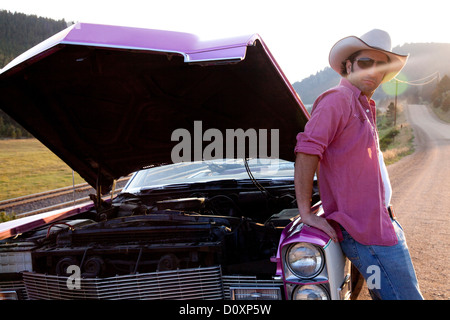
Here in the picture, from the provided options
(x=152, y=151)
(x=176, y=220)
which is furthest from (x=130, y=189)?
(x=176, y=220)

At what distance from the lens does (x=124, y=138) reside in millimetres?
3561

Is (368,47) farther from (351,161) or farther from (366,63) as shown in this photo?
(351,161)

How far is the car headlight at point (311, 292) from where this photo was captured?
2057mm

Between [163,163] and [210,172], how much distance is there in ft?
1.96

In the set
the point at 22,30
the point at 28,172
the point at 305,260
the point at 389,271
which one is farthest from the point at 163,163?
the point at 22,30

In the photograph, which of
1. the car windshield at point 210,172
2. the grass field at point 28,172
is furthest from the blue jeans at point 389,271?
the grass field at point 28,172

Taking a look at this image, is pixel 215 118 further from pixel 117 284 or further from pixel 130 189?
pixel 117 284

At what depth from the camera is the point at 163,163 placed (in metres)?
4.08

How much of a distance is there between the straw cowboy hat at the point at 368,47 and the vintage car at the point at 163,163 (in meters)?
0.39

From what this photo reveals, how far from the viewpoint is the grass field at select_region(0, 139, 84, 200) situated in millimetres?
18328

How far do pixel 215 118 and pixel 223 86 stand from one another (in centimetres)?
48

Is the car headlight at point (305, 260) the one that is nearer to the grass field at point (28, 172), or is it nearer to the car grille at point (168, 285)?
the car grille at point (168, 285)

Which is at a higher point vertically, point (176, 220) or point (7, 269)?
point (176, 220)

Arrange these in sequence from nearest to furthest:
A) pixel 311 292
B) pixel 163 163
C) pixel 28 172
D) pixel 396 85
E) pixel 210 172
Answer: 1. pixel 311 292
2. pixel 163 163
3. pixel 210 172
4. pixel 28 172
5. pixel 396 85
